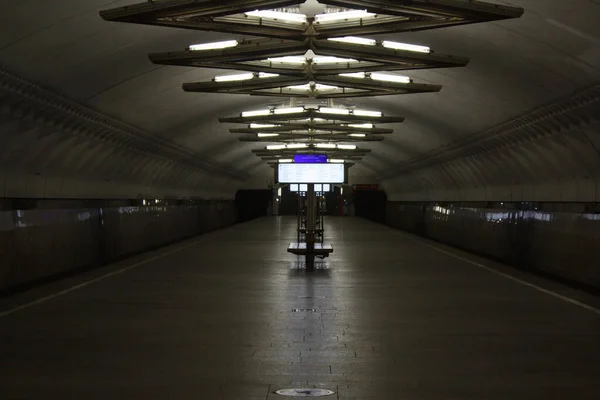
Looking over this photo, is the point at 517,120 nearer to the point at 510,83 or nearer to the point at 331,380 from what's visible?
the point at 510,83

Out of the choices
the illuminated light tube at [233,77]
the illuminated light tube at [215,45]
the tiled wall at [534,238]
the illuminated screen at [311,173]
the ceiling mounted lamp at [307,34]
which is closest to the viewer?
the ceiling mounted lamp at [307,34]

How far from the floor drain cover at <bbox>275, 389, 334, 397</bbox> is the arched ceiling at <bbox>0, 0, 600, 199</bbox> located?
6834mm

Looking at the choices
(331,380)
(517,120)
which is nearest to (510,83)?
(517,120)

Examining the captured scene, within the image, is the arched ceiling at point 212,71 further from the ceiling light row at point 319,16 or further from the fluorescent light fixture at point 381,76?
the ceiling light row at point 319,16

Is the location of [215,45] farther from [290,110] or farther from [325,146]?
[325,146]

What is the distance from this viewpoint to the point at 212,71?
65.5 ft

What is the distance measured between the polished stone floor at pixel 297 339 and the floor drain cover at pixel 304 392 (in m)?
0.10

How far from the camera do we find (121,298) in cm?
1278

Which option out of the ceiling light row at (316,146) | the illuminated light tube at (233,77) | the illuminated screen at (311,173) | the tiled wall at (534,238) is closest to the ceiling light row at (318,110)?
the tiled wall at (534,238)

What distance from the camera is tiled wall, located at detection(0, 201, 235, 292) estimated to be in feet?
42.7

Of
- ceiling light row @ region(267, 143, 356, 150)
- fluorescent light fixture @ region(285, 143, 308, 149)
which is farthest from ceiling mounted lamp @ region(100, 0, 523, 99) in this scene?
fluorescent light fixture @ region(285, 143, 308, 149)

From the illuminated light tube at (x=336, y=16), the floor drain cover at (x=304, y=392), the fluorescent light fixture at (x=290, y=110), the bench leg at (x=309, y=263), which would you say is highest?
the illuminated light tube at (x=336, y=16)

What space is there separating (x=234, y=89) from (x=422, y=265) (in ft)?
19.1

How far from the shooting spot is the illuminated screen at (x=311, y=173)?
19398mm
